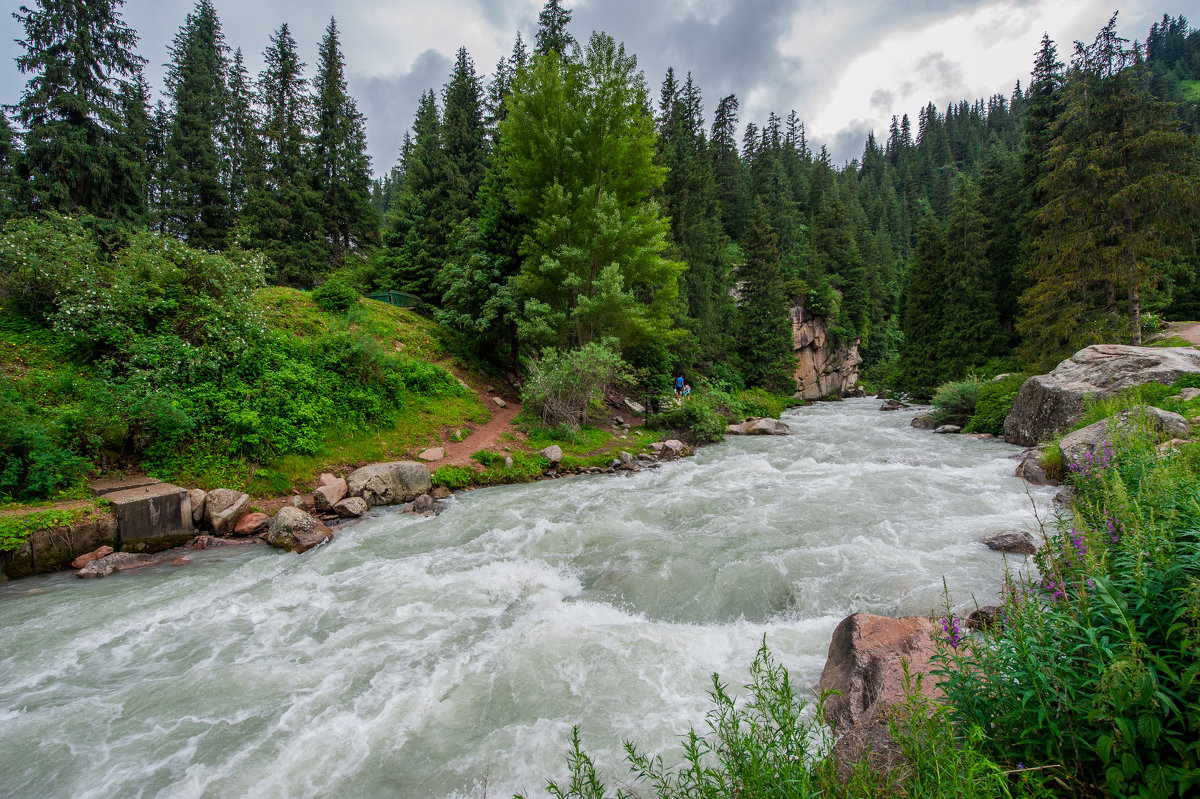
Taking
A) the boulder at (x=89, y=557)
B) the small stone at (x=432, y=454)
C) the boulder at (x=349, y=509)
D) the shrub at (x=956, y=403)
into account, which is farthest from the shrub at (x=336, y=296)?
the shrub at (x=956, y=403)

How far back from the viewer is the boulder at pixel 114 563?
7.00 m

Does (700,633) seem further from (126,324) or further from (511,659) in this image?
(126,324)

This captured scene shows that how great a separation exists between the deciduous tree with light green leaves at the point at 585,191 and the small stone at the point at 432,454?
5.89 meters

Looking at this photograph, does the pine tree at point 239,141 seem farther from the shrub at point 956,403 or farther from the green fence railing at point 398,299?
the shrub at point 956,403

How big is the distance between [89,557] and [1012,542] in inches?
558

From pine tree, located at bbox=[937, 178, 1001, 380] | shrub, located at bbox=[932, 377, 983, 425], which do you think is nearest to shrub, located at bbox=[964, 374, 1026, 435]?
shrub, located at bbox=[932, 377, 983, 425]

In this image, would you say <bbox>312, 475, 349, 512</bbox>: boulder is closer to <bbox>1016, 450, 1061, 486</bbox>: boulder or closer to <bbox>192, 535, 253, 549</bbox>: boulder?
<bbox>192, 535, 253, 549</bbox>: boulder

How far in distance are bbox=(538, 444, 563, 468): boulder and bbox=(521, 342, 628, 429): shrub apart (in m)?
1.56

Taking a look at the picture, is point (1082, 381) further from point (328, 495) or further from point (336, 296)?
point (336, 296)

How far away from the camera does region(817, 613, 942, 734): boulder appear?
3.45 meters

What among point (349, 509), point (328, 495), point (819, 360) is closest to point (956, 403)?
point (349, 509)

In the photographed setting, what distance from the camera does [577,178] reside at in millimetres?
17844

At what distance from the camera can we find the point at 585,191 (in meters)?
17.2

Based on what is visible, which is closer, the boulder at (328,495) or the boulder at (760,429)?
the boulder at (328,495)
